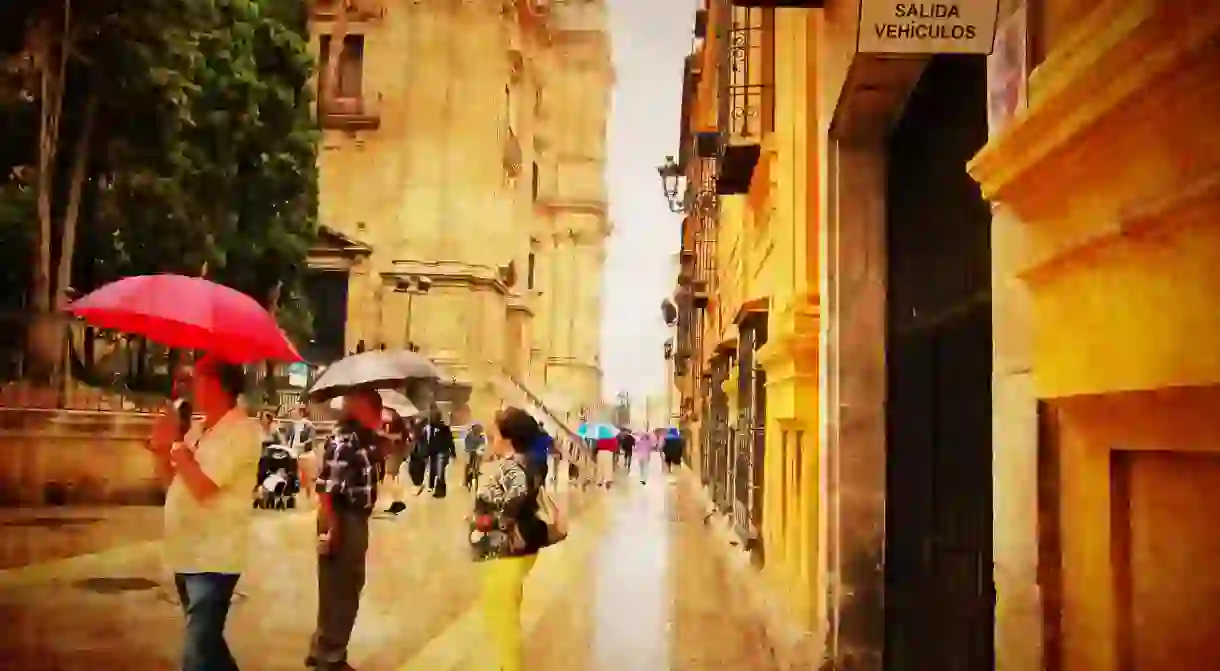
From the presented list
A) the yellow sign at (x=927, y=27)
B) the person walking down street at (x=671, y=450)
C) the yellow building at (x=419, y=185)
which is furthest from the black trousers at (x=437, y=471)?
the yellow sign at (x=927, y=27)

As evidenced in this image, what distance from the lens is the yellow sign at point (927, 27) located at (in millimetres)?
3439

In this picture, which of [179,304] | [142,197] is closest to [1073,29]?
[179,304]

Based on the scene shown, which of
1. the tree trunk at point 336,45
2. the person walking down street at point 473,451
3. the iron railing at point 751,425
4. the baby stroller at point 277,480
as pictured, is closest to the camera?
the iron railing at point 751,425

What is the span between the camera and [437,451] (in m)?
21.0

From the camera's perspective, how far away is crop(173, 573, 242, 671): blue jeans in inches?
191

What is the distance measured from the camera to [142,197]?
18953 mm

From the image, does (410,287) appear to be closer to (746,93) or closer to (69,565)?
(69,565)

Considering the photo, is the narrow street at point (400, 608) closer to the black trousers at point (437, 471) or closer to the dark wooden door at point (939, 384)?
the dark wooden door at point (939, 384)

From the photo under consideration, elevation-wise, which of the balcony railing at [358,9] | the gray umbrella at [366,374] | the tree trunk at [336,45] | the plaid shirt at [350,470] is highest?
the balcony railing at [358,9]

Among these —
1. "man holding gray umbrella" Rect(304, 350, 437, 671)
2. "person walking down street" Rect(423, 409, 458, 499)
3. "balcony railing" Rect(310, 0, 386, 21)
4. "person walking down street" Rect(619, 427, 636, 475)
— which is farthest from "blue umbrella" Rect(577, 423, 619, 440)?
"man holding gray umbrella" Rect(304, 350, 437, 671)

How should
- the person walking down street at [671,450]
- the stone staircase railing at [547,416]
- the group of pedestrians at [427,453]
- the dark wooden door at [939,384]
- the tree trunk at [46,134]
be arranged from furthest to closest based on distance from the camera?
the person walking down street at [671,450] → the stone staircase railing at [547,416] → the group of pedestrians at [427,453] → the tree trunk at [46,134] → the dark wooden door at [939,384]

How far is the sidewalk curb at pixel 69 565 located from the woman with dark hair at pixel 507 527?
254 inches

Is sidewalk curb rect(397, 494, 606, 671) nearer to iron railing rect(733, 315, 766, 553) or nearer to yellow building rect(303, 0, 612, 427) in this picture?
iron railing rect(733, 315, 766, 553)

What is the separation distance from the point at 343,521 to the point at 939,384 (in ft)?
10.8
